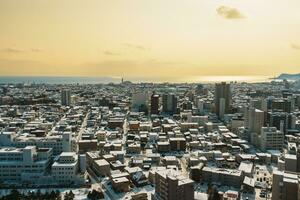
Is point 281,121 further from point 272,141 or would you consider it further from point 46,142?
point 46,142

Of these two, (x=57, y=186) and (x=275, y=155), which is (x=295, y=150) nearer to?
(x=275, y=155)

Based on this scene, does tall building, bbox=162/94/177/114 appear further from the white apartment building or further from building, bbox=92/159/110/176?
building, bbox=92/159/110/176

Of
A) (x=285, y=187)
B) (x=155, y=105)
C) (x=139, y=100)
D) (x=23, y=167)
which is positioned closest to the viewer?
(x=285, y=187)

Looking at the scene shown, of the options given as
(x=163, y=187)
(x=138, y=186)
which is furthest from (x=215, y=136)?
(x=163, y=187)

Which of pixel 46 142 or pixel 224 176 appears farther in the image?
pixel 46 142

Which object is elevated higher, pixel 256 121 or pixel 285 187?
pixel 256 121

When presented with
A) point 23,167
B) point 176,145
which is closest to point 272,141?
point 176,145

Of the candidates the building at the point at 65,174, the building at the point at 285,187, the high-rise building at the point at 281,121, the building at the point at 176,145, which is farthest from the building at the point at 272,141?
the building at the point at 65,174
